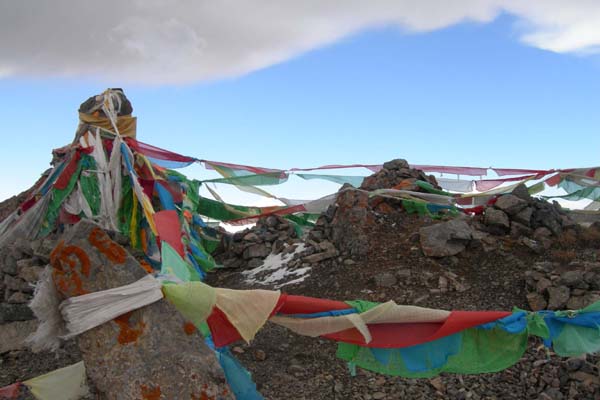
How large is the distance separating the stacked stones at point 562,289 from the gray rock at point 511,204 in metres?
2.29

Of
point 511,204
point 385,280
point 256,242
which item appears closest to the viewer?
Answer: point 385,280

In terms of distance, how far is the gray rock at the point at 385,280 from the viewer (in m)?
8.67

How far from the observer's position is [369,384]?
611 cm

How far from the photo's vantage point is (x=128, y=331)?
3.73m

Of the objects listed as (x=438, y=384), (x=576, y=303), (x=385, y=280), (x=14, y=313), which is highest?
(x=385, y=280)

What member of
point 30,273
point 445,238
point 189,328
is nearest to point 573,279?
point 445,238

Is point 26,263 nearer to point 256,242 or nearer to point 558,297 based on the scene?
point 256,242

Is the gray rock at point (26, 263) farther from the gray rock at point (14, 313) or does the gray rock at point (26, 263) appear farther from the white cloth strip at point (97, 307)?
the white cloth strip at point (97, 307)

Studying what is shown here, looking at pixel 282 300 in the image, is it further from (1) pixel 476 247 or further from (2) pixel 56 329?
(1) pixel 476 247

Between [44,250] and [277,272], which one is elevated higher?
[44,250]

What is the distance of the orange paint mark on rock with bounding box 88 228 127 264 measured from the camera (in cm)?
385

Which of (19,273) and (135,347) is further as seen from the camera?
(19,273)

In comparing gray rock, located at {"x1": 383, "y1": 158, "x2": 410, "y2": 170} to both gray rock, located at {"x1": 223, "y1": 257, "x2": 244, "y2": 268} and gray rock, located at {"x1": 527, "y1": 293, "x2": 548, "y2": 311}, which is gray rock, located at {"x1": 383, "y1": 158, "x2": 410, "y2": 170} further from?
gray rock, located at {"x1": 527, "y1": 293, "x2": 548, "y2": 311}

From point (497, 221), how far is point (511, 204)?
1.77 feet
